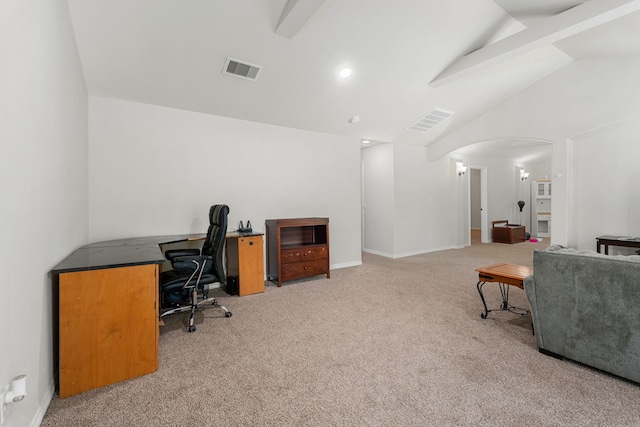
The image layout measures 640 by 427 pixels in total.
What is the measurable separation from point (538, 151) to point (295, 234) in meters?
8.88

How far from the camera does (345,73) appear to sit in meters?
3.81

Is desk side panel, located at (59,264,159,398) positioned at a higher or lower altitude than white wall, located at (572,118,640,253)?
lower

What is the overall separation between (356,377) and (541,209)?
1073 cm

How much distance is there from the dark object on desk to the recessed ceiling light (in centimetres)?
714

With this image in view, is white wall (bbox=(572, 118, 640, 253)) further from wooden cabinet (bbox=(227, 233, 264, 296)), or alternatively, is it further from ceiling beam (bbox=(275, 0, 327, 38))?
wooden cabinet (bbox=(227, 233, 264, 296))

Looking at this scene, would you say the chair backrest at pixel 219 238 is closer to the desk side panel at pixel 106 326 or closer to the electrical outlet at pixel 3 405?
the desk side panel at pixel 106 326

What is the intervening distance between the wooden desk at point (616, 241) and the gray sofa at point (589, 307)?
10.4 feet

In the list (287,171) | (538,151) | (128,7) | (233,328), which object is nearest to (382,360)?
(233,328)

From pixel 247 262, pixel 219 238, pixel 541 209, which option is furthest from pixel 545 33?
pixel 541 209

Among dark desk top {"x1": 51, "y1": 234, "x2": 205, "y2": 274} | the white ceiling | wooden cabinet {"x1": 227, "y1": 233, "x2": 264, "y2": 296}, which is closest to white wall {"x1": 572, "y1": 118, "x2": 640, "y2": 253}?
the white ceiling

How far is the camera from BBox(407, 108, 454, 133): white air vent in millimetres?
5410

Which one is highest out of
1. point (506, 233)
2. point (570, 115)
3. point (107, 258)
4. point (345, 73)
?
point (345, 73)

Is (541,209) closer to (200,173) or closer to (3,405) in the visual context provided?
(200,173)

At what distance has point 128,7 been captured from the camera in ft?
8.34
